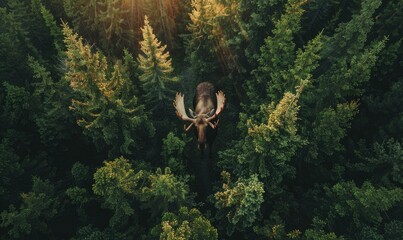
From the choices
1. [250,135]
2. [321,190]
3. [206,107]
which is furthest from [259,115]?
[321,190]

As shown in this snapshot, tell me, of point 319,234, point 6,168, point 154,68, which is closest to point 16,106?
point 6,168

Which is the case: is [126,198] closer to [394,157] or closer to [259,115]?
[259,115]

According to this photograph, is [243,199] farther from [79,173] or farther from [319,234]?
[79,173]

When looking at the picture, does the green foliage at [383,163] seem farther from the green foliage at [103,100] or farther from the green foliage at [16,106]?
the green foliage at [16,106]

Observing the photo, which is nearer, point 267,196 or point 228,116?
point 267,196

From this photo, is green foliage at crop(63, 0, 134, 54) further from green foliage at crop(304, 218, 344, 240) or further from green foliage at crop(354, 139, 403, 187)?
green foliage at crop(354, 139, 403, 187)
